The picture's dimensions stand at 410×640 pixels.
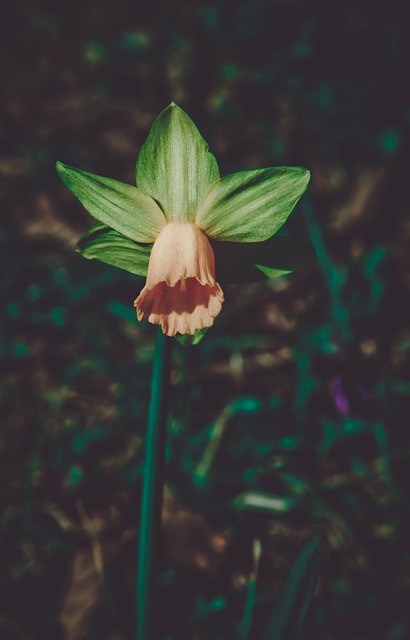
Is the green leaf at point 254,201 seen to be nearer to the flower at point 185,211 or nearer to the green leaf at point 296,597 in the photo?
the flower at point 185,211

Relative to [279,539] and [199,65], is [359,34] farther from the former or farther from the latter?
[279,539]

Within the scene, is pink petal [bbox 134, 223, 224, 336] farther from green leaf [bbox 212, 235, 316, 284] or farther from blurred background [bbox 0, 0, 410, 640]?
blurred background [bbox 0, 0, 410, 640]

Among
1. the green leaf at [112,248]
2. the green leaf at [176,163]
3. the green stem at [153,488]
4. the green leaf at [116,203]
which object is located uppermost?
the green leaf at [176,163]

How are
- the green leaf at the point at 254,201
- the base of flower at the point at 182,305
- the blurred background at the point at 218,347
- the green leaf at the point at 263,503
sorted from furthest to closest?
the green leaf at the point at 263,503, the blurred background at the point at 218,347, the base of flower at the point at 182,305, the green leaf at the point at 254,201

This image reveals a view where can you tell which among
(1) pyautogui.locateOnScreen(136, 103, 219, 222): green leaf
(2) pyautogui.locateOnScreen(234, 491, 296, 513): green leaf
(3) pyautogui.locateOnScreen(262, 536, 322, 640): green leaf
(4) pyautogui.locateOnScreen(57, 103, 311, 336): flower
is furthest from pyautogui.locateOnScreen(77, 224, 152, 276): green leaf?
(2) pyautogui.locateOnScreen(234, 491, 296, 513): green leaf

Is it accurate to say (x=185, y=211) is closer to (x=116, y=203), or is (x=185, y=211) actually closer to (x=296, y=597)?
(x=116, y=203)

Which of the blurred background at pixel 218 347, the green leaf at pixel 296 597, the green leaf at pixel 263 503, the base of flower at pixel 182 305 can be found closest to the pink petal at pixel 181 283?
the base of flower at pixel 182 305
